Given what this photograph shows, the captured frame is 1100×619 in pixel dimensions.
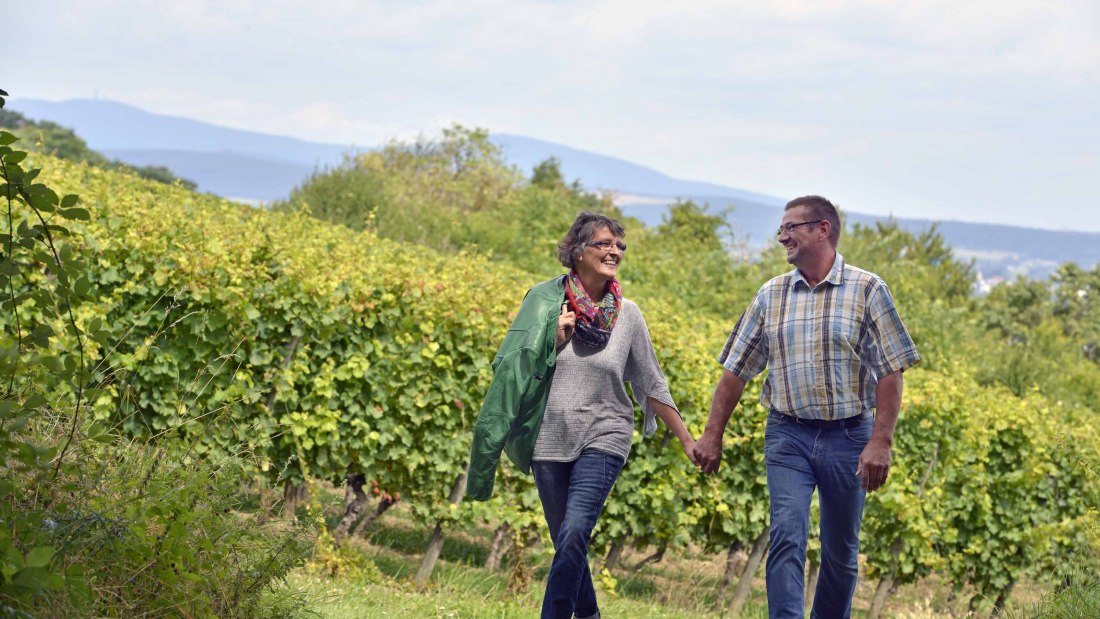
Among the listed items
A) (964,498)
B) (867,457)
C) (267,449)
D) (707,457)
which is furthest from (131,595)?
(964,498)

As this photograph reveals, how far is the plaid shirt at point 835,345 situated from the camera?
5.32 metres

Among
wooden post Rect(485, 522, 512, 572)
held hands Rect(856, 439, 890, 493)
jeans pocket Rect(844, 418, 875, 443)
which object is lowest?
wooden post Rect(485, 522, 512, 572)

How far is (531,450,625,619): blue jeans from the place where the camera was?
5.20m

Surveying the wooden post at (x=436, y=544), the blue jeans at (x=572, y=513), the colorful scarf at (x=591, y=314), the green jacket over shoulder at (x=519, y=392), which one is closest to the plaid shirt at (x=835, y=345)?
the colorful scarf at (x=591, y=314)

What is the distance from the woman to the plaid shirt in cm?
59

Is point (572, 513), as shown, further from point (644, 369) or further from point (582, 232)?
point (582, 232)

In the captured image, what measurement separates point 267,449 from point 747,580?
3976 millimetres

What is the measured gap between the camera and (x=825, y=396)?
534 cm

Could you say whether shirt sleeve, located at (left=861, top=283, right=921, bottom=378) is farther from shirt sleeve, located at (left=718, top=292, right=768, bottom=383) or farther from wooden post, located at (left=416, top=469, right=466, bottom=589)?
wooden post, located at (left=416, top=469, right=466, bottom=589)

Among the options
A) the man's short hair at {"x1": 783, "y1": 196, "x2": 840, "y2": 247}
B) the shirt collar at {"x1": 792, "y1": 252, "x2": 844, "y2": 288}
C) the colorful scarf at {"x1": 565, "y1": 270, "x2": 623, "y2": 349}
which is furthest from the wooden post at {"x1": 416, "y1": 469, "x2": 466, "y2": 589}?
the man's short hair at {"x1": 783, "y1": 196, "x2": 840, "y2": 247}

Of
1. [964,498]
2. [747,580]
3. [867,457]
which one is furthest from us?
[964,498]

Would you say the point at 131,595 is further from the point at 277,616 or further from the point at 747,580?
the point at 747,580

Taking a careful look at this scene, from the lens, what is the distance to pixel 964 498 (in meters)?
10.2

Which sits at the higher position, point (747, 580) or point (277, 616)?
point (277, 616)
